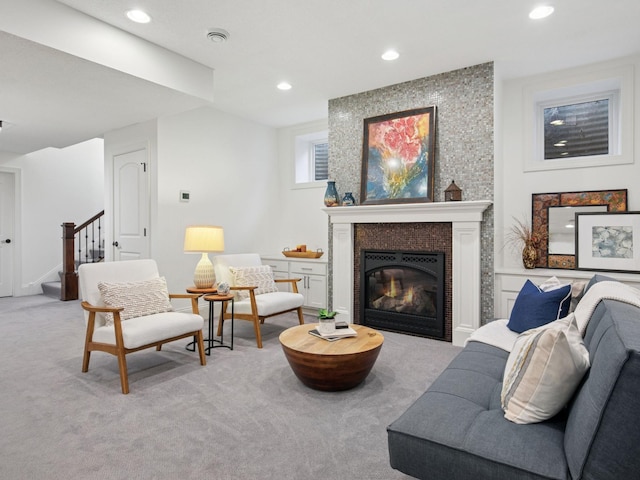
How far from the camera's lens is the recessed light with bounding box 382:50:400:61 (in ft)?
11.5

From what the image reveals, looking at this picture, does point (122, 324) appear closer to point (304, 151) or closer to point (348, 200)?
point (348, 200)

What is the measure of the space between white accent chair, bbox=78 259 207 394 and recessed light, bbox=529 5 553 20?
3.49 m

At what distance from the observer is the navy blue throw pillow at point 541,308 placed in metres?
2.44

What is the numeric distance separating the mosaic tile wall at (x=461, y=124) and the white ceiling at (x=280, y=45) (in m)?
0.15

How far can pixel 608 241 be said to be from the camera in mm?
3527

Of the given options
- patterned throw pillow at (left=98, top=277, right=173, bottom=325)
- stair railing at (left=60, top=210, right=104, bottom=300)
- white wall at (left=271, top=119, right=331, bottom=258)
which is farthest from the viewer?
stair railing at (left=60, top=210, right=104, bottom=300)

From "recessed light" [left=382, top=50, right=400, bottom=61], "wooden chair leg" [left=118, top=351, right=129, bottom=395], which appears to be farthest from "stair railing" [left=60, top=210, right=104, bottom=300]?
"recessed light" [left=382, top=50, right=400, bottom=61]

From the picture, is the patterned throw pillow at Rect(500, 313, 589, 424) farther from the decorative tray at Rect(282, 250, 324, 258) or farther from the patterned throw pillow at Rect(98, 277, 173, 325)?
the decorative tray at Rect(282, 250, 324, 258)

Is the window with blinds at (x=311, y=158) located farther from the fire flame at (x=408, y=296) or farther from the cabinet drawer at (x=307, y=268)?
the fire flame at (x=408, y=296)

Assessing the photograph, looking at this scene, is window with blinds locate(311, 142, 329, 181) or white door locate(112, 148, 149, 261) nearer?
white door locate(112, 148, 149, 261)

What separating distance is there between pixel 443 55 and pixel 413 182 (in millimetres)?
1230

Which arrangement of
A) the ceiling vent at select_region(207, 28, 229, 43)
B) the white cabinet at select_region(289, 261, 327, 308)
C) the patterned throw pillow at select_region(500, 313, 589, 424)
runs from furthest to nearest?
the white cabinet at select_region(289, 261, 327, 308) → the ceiling vent at select_region(207, 28, 229, 43) → the patterned throw pillow at select_region(500, 313, 589, 424)

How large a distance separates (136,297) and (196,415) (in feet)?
3.93

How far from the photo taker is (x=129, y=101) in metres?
3.78
